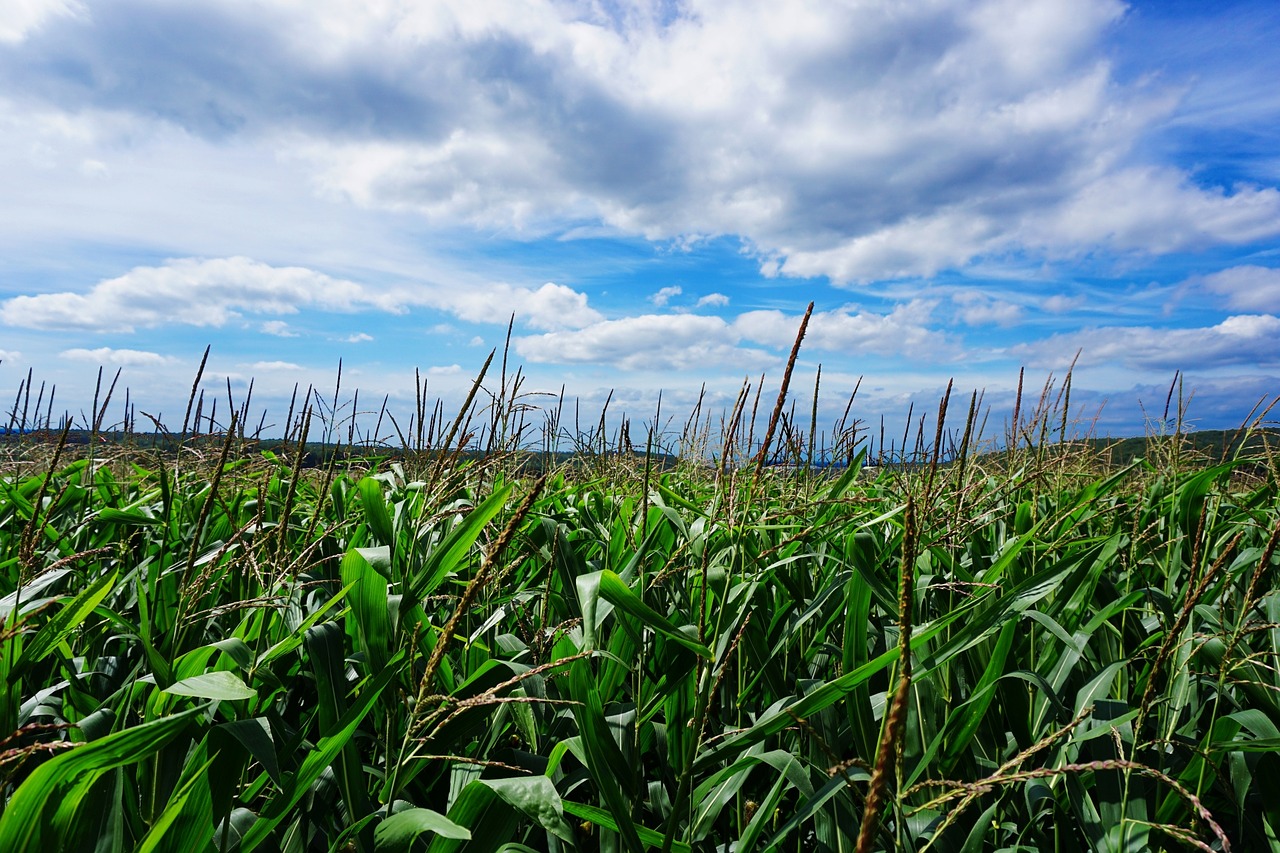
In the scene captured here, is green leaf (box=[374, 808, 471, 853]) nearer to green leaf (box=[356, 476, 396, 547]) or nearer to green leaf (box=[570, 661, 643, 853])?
green leaf (box=[570, 661, 643, 853])

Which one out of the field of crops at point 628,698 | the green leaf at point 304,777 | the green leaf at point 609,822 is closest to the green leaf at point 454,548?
the field of crops at point 628,698

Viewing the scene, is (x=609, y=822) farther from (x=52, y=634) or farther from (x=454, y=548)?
(x=52, y=634)

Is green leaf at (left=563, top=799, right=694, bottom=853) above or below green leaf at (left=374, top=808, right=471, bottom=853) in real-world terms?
below

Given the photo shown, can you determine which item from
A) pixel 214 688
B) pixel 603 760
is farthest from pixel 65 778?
pixel 603 760

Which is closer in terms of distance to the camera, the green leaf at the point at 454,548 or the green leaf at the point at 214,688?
the green leaf at the point at 214,688

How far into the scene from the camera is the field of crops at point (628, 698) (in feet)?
4.13

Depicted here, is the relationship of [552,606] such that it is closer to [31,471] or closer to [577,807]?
[577,807]

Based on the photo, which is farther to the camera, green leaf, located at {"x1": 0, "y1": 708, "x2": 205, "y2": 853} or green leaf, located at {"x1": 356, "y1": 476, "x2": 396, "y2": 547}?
green leaf, located at {"x1": 356, "y1": 476, "x2": 396, "y2": 547}

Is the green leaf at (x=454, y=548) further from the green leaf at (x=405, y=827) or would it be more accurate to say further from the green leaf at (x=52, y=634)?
the green leaf at (x=52, y=634)

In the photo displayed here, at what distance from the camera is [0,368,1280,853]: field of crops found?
126 cm

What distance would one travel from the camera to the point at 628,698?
212cm

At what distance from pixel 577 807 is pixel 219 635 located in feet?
4.97

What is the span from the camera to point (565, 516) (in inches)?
146

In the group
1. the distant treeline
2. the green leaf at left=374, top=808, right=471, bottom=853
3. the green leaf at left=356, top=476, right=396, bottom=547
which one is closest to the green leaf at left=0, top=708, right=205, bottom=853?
the green leaf at left=374, top=808, right=471, bottom=853
